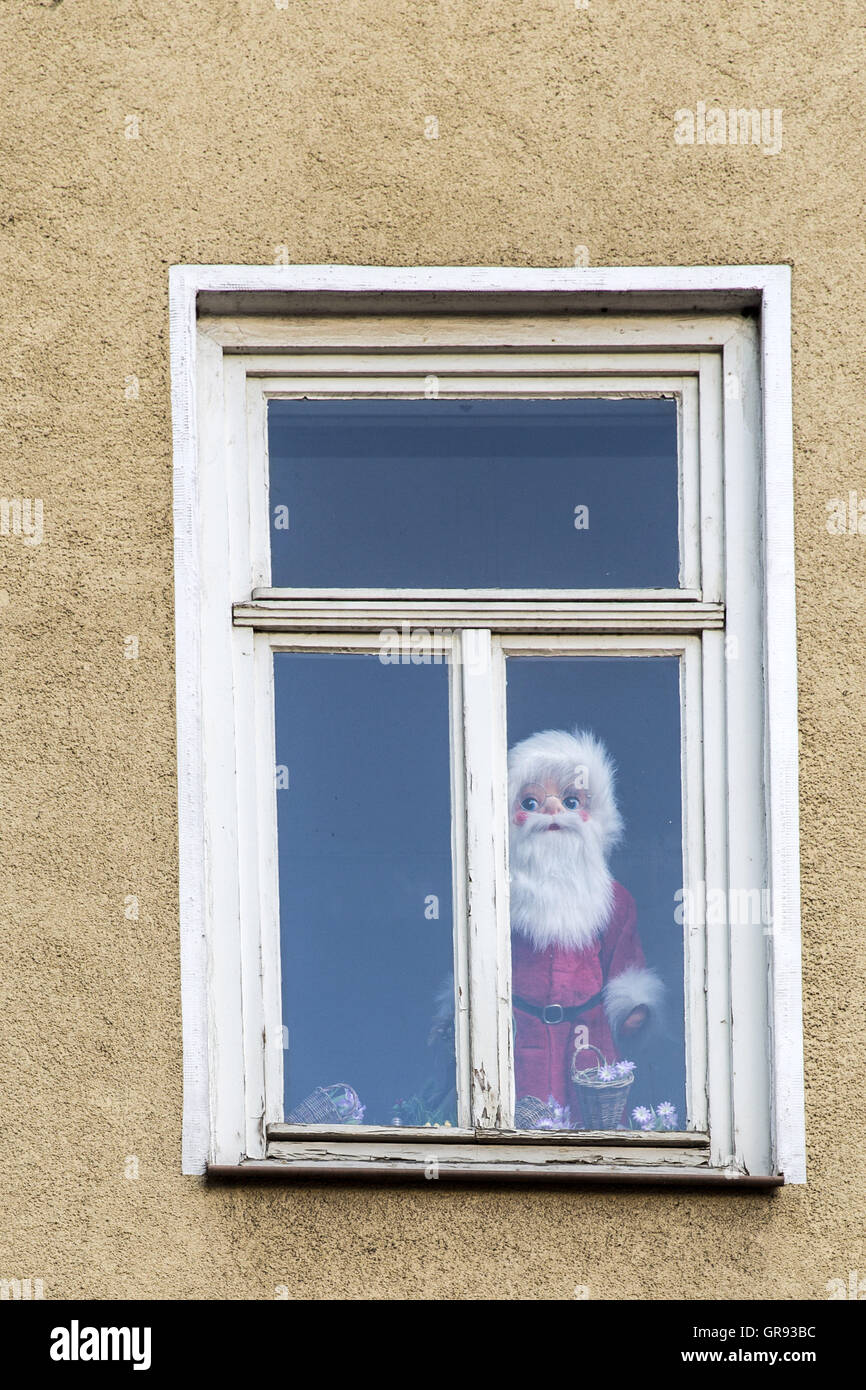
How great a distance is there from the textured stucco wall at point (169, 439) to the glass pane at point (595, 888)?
0.28 metres

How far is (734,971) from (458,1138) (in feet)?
2.38

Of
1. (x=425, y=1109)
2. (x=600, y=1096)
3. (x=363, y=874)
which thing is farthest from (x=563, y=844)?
(x=425, y=1109)

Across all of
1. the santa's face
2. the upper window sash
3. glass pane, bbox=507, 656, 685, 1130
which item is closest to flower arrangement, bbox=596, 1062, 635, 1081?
glass pane, bbox=507, 656, 685, 1130

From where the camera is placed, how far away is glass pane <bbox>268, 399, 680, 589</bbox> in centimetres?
334

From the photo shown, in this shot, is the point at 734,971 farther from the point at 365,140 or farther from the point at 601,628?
the point at 365,140

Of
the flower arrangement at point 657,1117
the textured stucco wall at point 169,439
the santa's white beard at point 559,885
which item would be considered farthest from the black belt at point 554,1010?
the textured stucco wall at point 169,439

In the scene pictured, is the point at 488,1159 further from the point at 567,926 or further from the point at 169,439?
the point at 169,439

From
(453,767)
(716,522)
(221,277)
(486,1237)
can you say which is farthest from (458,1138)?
(221,277)

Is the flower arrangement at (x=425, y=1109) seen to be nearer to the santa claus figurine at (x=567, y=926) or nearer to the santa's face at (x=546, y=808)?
the santa claus figurine at (x=567, y=926)

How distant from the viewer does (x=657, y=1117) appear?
10.6ft

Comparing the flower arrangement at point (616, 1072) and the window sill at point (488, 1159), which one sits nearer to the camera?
the window sill at point (488, 1159)

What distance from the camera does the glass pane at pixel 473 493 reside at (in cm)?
334

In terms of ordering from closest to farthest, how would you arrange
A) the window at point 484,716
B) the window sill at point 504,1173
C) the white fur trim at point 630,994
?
the window sill at point 504,1173 < the window at point 484,716 < the white fur trim at point 630,994

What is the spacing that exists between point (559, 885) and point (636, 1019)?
0.35 m
